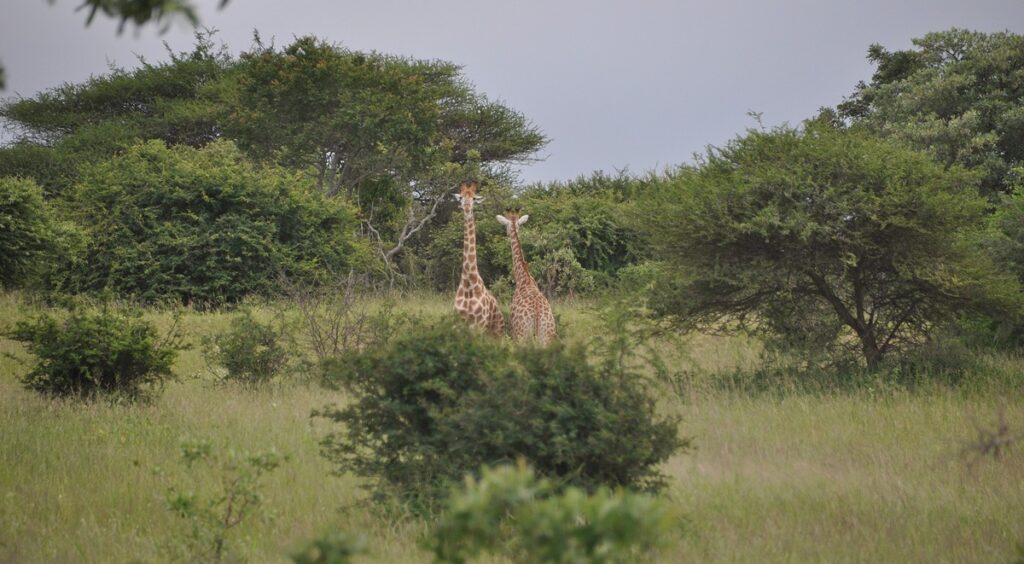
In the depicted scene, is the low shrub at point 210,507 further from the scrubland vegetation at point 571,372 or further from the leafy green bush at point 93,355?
the leafy green bush at point 93,355

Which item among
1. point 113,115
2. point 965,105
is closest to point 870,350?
point 965,105

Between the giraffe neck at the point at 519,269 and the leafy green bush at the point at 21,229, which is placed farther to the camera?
the leafy green bush at the point at 21,229

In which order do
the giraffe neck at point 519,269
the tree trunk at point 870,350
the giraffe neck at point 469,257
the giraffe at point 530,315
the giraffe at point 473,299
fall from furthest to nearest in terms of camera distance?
the giraffe neck at point 469,257 → the giraffe neck at point 519,269 → the giraffe at point 473,299 → the giraffe at point 530,315 → the tree trunk at point 870,350

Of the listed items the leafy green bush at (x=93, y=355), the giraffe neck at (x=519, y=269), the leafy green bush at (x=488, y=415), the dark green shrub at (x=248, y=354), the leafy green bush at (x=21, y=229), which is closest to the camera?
the leafy green bush at (x=488, y=415)

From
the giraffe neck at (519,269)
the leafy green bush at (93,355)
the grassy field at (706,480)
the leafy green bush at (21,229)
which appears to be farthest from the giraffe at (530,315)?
the leafy green bush at (21,229)

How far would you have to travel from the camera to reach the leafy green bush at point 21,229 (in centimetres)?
1953

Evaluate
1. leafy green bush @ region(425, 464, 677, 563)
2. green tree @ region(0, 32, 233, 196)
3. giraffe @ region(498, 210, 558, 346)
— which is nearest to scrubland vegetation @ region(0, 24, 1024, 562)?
leafy green bush @ region(425, 464, 677, 563)

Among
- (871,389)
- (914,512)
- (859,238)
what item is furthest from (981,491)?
(859,238)

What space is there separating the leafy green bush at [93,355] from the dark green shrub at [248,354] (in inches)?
63.2

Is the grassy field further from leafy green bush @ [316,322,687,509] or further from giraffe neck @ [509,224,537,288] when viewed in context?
giraffe neck @ [509,224,537,288]

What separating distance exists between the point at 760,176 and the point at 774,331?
221 centimetres

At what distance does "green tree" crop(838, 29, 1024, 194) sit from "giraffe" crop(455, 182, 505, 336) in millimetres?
13780

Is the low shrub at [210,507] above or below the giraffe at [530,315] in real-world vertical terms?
below

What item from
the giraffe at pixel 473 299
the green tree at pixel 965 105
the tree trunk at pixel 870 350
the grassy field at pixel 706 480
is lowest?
the grassy field at pixel 706 480
